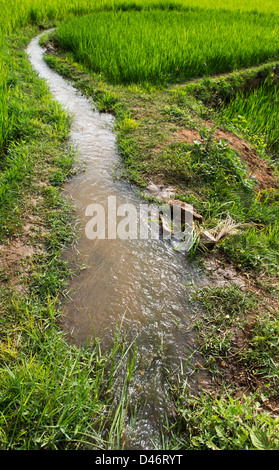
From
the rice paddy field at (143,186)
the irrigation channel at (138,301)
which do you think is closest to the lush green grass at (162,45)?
the rice paddy field at (143,186)

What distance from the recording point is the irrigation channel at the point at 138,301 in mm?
1623

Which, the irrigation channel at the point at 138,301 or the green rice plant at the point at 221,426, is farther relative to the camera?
the irrigation channel at the point at 138,301

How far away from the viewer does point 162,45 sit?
523 cm

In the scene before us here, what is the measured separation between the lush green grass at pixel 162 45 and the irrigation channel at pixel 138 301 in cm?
295

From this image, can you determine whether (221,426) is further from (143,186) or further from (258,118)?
(258,118)

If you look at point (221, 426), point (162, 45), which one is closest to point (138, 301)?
point (221, 426)

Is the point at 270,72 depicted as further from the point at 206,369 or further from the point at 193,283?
the point at 206,369

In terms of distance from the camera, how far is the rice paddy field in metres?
1.41

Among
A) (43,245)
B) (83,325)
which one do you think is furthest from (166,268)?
(43,245)

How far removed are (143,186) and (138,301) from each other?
4.72ft

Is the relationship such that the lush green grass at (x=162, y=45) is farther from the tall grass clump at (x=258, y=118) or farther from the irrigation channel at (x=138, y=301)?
the irrigation channel at (x=138, y=301)

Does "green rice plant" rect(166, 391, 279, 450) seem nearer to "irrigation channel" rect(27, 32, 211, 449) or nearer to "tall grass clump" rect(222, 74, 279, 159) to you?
"irrigation channel" rect(27, 32, 211, 449)

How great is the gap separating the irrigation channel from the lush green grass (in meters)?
2.95

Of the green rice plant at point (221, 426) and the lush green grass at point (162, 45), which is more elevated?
the lush green grass at point (162, 45)
